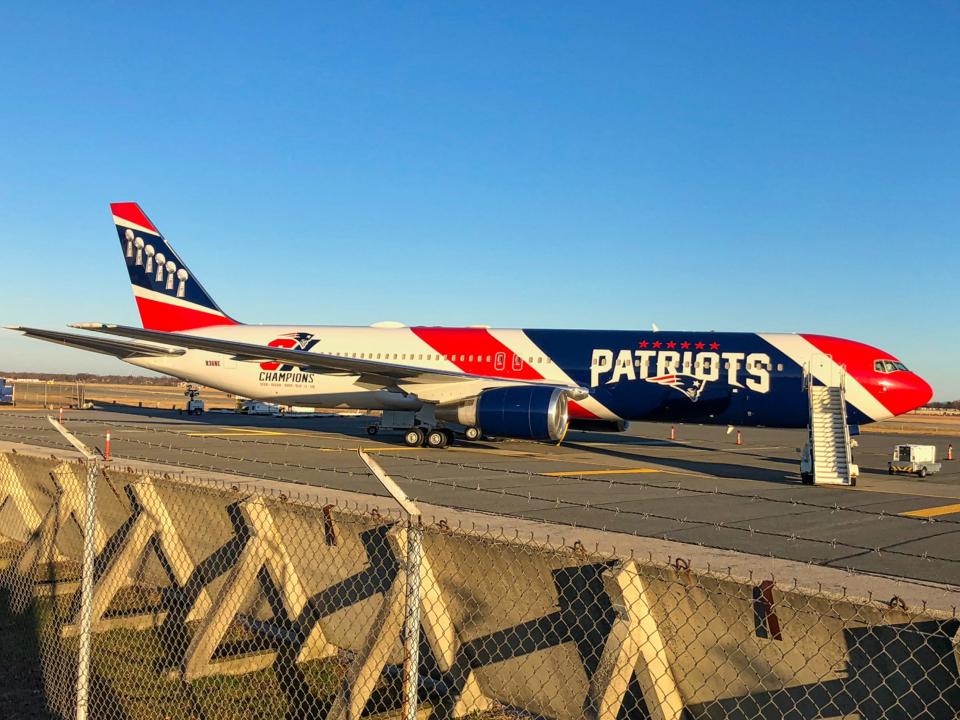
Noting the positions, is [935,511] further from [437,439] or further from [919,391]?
[437,439]

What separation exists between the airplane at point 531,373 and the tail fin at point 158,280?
2.07 meters

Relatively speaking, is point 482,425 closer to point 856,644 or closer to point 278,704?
point 278,704

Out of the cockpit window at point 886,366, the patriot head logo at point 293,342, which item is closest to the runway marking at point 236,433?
the patriot head logo at point 293,342

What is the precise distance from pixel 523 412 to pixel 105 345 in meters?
15.2

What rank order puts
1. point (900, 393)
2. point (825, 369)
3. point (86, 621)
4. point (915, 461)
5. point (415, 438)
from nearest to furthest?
point (86, 621), point (915, 461), point (900, 393), point (825, 369), point (415, 438)

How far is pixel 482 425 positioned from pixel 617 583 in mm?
18733

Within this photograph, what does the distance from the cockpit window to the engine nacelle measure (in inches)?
347

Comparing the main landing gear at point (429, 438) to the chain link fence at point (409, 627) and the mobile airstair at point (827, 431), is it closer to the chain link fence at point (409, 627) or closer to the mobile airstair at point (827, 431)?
the mobile airstair at point (827, 431)

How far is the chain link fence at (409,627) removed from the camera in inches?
167

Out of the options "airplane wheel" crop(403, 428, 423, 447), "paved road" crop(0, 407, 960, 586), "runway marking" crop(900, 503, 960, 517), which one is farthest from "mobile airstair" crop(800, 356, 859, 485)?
"airplane wheel" crop(403, 428, 423, 447)

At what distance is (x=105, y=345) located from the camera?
28250 mm

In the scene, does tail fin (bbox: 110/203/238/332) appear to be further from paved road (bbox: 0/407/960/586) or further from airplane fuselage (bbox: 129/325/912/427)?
paved road (bbox: 0/407/960/586)

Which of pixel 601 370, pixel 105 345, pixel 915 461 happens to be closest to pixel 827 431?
pixel 915 461

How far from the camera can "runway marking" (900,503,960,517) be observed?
1412cm
